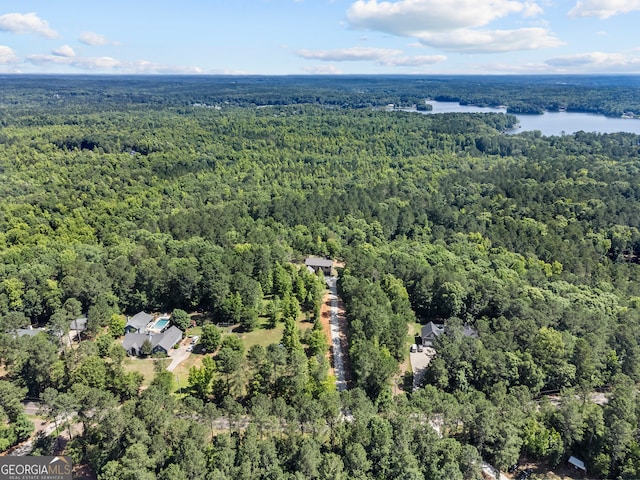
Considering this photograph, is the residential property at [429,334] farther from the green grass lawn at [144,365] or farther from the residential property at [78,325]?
the residential property at [78,325]

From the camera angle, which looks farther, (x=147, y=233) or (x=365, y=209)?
(x=365, y=209)

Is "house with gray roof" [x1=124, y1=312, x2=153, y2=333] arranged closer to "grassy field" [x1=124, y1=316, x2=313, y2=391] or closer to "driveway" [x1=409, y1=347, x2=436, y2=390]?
"grassy field" [x1=124, y1=316, x2=313, y2=391]

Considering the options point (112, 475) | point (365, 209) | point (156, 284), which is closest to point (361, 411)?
point (112, 475)

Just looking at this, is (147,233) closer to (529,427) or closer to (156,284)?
(156,284)

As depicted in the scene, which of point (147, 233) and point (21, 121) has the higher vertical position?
point (21, 121)

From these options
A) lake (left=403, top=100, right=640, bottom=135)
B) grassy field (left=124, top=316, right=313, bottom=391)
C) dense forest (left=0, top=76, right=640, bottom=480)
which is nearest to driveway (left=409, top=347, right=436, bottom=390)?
dense forest (left=0, top=76, right=640, bottom=480)

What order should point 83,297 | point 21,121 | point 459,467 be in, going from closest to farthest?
point 459,467, point 83,297, point 21,121
